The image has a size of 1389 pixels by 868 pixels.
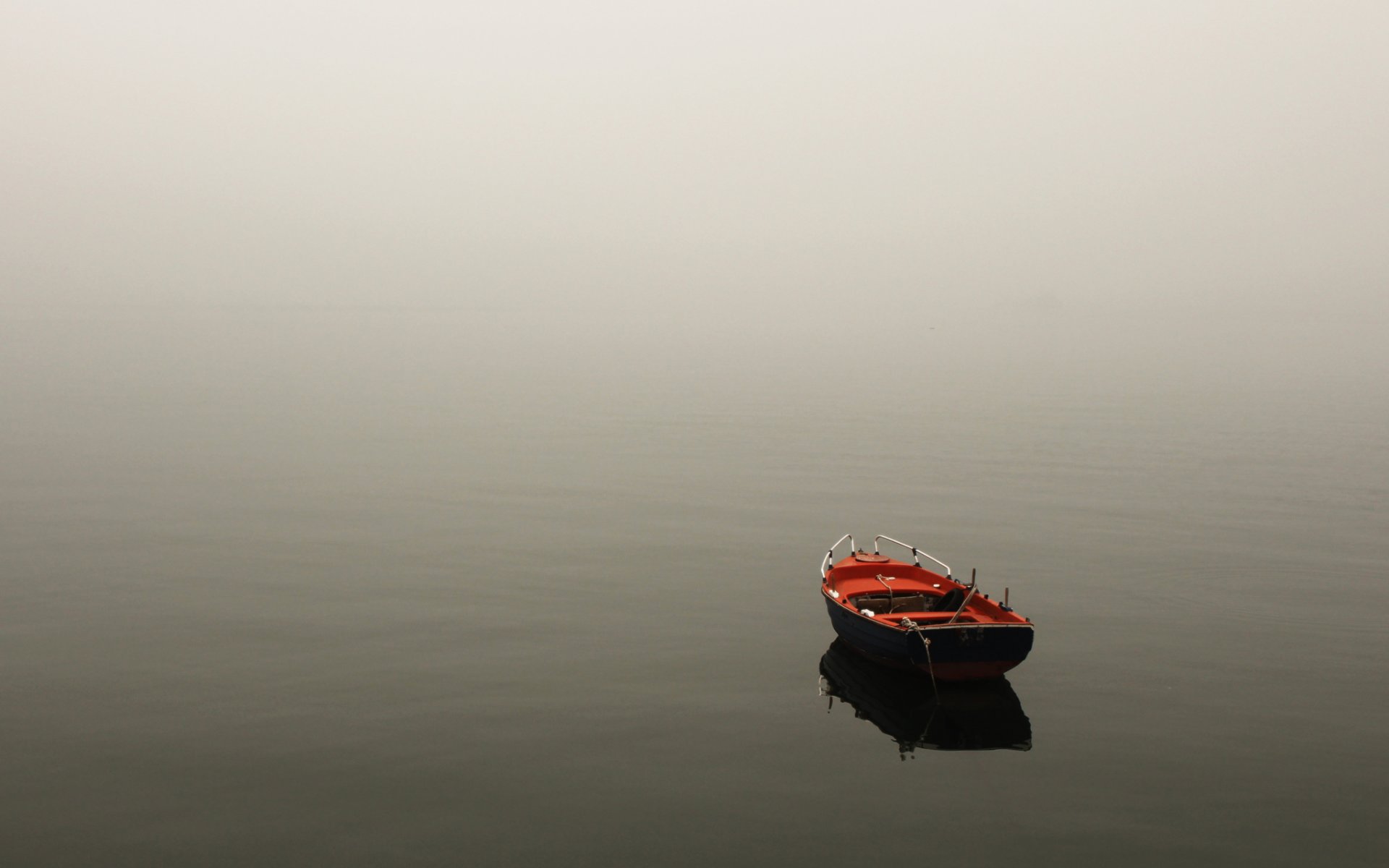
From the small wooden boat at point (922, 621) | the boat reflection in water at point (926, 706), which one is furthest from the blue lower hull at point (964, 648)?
the boat reflection in water at point (926, 706)

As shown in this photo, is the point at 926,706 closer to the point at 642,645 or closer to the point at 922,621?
the point at 922,621

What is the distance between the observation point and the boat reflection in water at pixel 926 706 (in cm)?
2320

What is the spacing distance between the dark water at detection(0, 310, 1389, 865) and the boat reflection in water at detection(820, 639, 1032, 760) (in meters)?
0.61

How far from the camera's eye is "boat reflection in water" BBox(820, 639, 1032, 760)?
23.2 m

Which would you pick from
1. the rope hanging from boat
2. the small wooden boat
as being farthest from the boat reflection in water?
the small wooden boat

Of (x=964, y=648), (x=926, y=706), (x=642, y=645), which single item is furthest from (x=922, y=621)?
(x=642, y=645)

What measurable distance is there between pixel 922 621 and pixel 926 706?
119 inches

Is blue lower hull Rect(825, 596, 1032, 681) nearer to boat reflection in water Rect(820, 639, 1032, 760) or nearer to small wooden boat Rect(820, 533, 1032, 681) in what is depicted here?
small wooden boat Rect(820, 533, 1032, 681)

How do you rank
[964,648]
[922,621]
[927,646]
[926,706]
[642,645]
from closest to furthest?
[926,706]
[927,646]
[964,648]
[922,621]
[642,645]

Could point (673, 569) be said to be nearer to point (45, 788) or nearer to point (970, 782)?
point (970, 782)

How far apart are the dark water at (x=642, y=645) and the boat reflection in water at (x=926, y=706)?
1.99ft

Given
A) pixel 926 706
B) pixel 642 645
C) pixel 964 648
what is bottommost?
pixel 926 706

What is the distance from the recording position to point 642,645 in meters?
28.5

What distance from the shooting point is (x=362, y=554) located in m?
37.4
